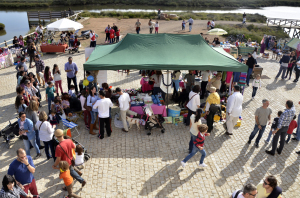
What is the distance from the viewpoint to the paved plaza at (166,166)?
17.2 ft

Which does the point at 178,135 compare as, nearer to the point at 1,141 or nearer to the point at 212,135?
the point at 212,135

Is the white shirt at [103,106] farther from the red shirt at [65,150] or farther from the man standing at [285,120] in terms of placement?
the man standing at [285,120]

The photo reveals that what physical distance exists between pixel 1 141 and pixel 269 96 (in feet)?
36.0

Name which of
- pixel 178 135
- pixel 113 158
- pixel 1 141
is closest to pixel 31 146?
pixel 1 141

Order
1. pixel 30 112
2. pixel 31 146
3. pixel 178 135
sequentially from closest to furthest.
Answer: pixel 30 112, pixel 31 146, pixel 178 135

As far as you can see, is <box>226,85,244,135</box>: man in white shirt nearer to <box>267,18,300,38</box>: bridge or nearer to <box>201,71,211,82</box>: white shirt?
<box>201,71,211,82</box>: white shirt

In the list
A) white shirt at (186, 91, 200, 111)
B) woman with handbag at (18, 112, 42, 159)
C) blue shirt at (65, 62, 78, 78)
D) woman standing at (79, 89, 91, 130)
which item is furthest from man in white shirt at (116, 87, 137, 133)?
blue shirt at (65, 62, 78, 78)

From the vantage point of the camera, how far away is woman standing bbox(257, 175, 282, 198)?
12.3 ft

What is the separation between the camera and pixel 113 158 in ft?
20.5

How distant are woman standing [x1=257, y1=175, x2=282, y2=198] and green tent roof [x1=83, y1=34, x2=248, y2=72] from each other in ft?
14.1

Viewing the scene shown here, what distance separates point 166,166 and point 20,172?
340 centimetres

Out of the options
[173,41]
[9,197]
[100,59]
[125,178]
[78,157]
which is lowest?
[125,178]

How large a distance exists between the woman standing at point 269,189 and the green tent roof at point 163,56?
4.29 metres

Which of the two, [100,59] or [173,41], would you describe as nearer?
[100,59]
